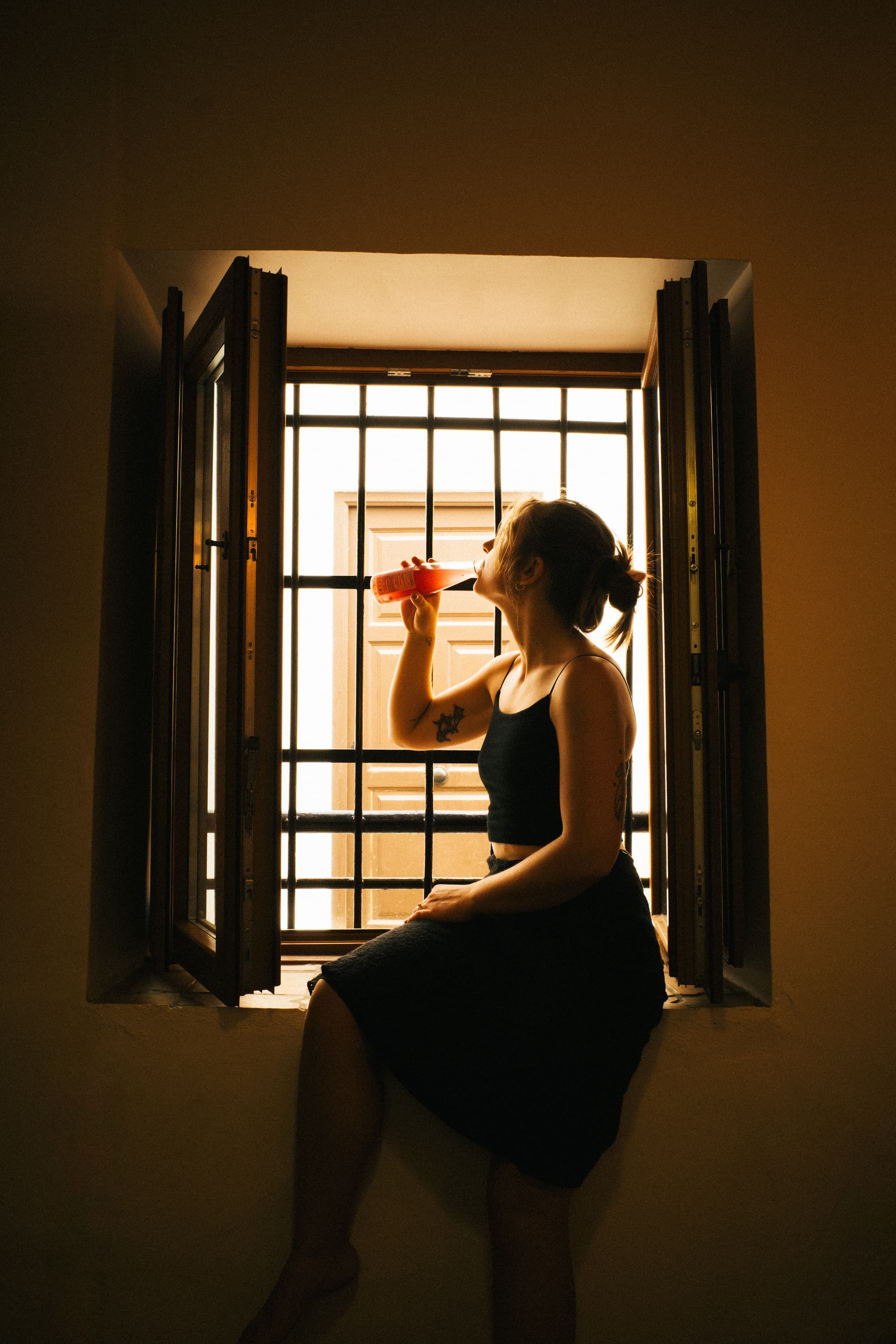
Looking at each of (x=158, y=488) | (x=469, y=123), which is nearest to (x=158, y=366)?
(x=158, y=488)

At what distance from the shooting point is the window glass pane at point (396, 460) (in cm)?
184

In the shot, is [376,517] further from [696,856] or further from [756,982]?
[756,982]

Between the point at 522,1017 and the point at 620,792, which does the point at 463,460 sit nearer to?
the point at 620,792

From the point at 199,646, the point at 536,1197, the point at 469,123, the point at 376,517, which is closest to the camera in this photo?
the point at 536,1197

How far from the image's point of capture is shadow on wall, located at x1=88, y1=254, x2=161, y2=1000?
4.20 feet

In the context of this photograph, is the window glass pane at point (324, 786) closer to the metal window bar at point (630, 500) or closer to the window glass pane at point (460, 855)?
the window glass pane at point (460, 855)

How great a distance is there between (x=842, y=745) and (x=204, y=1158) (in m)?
1.27

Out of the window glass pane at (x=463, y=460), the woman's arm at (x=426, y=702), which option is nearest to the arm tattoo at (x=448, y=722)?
the woman's arm at (x=426, y=702)

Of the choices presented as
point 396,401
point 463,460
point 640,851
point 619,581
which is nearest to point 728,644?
point 619,581

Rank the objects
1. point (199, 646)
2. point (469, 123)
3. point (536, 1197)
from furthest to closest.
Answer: point (199, 646)
point (469, 123)
point (536, 1197)

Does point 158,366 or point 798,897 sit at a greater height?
point 158,366

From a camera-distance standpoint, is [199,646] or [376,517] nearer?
[199,646]

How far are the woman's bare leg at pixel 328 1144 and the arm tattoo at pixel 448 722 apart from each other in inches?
21.3

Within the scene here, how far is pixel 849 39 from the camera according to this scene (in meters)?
1.35
